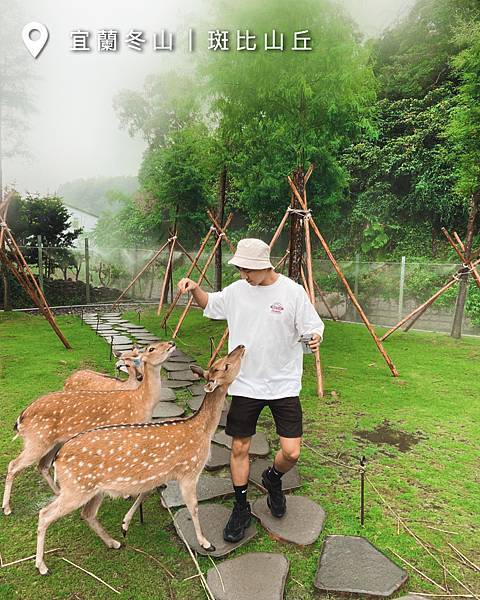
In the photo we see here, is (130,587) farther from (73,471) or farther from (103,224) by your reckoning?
(103,224)

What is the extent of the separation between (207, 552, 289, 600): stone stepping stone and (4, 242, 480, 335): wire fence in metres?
7.55

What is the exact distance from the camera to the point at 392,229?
15.1 metres

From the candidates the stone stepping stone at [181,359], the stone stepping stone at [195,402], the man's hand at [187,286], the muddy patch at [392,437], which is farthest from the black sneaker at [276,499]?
the stone stepping stone at [181,359]

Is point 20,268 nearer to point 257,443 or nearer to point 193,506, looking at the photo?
point 257,443

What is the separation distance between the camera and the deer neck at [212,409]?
271 centimetres

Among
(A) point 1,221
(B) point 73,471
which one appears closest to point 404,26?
(A) point 1,221

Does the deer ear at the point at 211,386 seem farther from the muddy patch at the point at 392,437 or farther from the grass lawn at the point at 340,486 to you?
the muddy patch at the point at 392,437

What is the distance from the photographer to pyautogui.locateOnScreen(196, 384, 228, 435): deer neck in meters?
2.71

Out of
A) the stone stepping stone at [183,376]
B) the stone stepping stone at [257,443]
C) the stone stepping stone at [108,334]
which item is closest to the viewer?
the stone stepping stone at [257,443]

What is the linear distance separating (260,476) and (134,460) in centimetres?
127

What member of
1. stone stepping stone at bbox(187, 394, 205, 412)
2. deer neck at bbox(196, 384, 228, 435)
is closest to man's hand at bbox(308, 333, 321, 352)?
deer neck at bbox(196, 384, 228, 435)

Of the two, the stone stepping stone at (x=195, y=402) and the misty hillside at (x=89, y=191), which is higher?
the misty hillside at (x=89, y=191)

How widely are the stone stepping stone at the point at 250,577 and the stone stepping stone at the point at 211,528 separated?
10cm

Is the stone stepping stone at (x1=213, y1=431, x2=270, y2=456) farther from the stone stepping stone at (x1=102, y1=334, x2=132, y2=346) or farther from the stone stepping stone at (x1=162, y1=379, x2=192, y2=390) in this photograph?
the stone stepping stone at (x1=102, y1=334, x2=132, y2=346)
